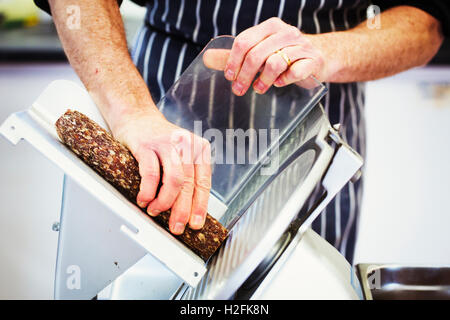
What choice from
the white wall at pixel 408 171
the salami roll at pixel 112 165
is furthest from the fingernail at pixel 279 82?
the white wall at pixel 408 171

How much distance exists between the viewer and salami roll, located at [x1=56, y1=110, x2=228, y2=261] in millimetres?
571

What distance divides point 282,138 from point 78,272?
1.33ft

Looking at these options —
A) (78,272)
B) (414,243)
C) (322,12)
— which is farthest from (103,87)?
(414,243)

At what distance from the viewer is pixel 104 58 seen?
84 cm

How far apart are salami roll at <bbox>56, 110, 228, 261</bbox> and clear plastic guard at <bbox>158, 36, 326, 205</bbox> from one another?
17cm

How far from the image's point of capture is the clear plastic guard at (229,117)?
0.73 meters

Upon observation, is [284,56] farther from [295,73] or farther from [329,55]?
[329,55]

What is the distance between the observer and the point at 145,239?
485 mm

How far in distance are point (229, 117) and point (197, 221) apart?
0.99ft

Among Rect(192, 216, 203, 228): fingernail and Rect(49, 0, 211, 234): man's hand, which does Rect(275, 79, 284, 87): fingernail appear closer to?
Rect(49, 0, 211, 234): man's hand

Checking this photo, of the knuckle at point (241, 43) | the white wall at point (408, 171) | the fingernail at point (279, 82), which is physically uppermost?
the knuckle at point (241, 43)

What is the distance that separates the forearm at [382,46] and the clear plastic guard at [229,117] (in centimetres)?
12

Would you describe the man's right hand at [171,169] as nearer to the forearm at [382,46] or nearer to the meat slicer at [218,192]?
the meat slicer at [218,192]

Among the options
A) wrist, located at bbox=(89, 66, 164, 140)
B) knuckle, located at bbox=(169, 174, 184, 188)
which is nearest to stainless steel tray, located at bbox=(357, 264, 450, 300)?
knuckle, located at bbox=(169, 174, 184, 188)
